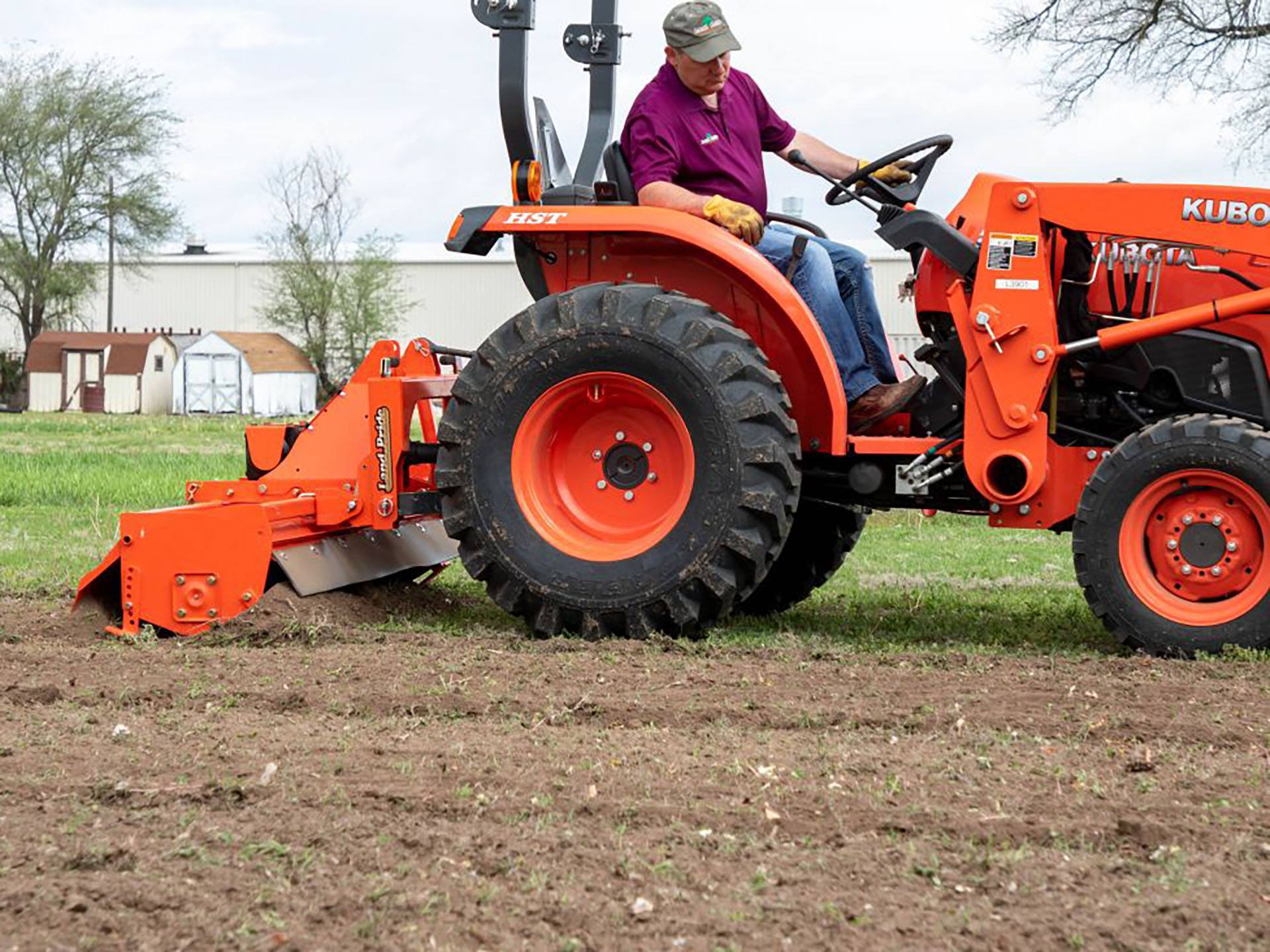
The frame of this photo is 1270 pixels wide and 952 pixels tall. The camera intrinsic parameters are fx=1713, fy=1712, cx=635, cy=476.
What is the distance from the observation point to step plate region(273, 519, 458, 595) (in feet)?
19.8

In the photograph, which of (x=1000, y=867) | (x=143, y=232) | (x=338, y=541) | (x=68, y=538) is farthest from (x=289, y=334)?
(x=1000, y=867)

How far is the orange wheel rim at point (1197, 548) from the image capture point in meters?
5.18

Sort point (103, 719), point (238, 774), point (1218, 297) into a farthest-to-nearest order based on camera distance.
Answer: point (1218, 297)
point (103, 719)
point (238, 774)

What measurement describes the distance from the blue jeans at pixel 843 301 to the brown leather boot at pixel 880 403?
0.03 m

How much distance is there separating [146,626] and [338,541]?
76 cm

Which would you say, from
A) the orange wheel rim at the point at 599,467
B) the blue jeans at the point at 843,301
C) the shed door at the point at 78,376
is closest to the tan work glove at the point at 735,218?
the blue jeans at the point at 843,301

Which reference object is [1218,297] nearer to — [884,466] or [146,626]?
[884,466]

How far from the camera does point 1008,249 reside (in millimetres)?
5520

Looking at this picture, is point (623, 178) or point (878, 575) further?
point (878, 575)

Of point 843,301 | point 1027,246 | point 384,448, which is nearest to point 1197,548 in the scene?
point 1027,246

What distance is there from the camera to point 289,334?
169 ft

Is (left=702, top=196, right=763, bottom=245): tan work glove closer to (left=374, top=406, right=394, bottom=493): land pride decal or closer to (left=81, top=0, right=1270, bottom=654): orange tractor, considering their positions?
(left=81, top=0, right=1270, bottom=654): orange tractor

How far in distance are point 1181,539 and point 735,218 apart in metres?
1.77

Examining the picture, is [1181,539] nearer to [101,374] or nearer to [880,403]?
[880,403]
